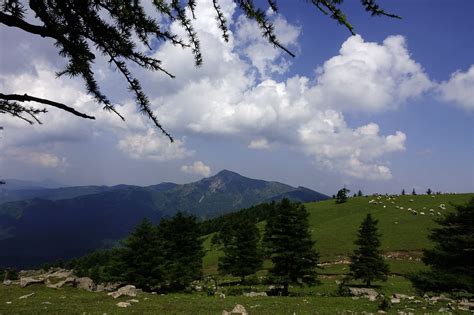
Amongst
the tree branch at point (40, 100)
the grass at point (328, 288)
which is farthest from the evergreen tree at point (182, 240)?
the tree branch at point (40, 100)

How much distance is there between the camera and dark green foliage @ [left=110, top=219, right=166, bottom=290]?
125ft

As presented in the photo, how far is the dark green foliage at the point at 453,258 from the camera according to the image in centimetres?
2175

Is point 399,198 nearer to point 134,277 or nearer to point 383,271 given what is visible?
point 383,271

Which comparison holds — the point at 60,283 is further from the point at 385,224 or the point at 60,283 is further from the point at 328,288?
the point at 385,224

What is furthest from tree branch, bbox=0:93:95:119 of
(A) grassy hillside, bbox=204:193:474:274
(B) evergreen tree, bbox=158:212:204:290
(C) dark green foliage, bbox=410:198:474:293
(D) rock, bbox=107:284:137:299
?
(A) grassy hillside, bbox=204:193:474:274

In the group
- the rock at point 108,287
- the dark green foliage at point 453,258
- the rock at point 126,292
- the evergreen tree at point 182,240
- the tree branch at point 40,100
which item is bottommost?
the rock at point 108,287

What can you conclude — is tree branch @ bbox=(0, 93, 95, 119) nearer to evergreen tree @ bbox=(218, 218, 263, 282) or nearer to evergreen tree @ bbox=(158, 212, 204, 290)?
evergreen tree @ bbox=(158, 212, 204, 290)

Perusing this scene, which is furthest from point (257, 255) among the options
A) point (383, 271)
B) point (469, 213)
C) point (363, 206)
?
point (363, 206)

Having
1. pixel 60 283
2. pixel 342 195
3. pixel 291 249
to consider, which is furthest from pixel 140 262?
pixel 342 195

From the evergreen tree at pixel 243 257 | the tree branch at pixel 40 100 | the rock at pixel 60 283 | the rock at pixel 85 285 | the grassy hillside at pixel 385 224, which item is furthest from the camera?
the grassy hillside at pixel 385 224

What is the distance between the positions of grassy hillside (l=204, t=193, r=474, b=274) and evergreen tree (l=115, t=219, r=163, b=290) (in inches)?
1626

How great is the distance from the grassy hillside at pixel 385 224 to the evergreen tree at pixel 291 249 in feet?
101

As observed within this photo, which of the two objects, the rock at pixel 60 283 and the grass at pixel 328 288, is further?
the rock at pixel 60 283

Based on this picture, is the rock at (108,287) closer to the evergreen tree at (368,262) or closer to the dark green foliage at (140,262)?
the dark green foliage at (140,262)
